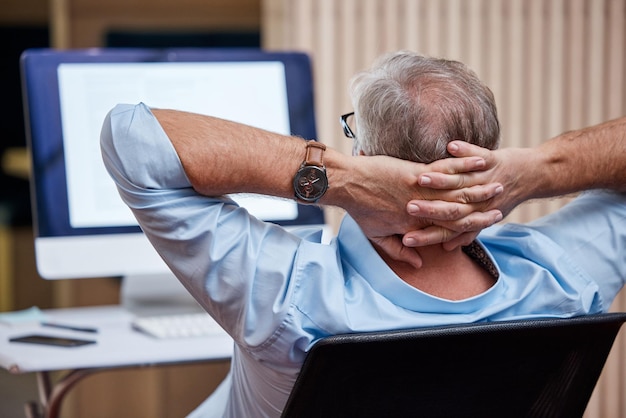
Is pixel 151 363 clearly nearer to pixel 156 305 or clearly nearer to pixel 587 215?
pixel 156 305

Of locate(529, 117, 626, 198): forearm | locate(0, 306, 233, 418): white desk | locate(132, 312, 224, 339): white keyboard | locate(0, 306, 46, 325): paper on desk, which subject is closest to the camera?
locate(529, 117, 626, 198): forearm

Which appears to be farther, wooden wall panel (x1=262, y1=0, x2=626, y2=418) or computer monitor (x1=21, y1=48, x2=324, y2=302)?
wooden wall panel (x1=262, y1=0, x2=626, y2=418)

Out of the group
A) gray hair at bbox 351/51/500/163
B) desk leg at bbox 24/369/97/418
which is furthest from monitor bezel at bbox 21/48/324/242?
gray hair at bbox 351/51/500/163

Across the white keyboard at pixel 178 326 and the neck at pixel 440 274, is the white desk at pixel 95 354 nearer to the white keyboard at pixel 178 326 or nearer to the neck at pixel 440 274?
the white keyboard at pixel 178 326

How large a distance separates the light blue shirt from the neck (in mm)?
39

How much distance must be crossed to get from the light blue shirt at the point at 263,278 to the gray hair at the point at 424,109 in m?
0.15

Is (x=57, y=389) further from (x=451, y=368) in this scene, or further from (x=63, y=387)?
(x=451, y=368)

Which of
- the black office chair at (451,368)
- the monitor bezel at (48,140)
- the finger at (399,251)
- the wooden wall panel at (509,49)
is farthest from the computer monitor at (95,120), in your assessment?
the black office chair at (451,368)

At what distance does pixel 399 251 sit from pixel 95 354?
748 mm

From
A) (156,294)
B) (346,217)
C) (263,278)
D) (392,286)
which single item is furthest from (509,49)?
(263,278)

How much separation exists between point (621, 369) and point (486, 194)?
206 centimetres

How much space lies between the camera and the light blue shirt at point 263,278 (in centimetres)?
112

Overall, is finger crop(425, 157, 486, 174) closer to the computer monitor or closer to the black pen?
the computer monitor

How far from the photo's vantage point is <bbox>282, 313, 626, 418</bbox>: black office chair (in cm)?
102
